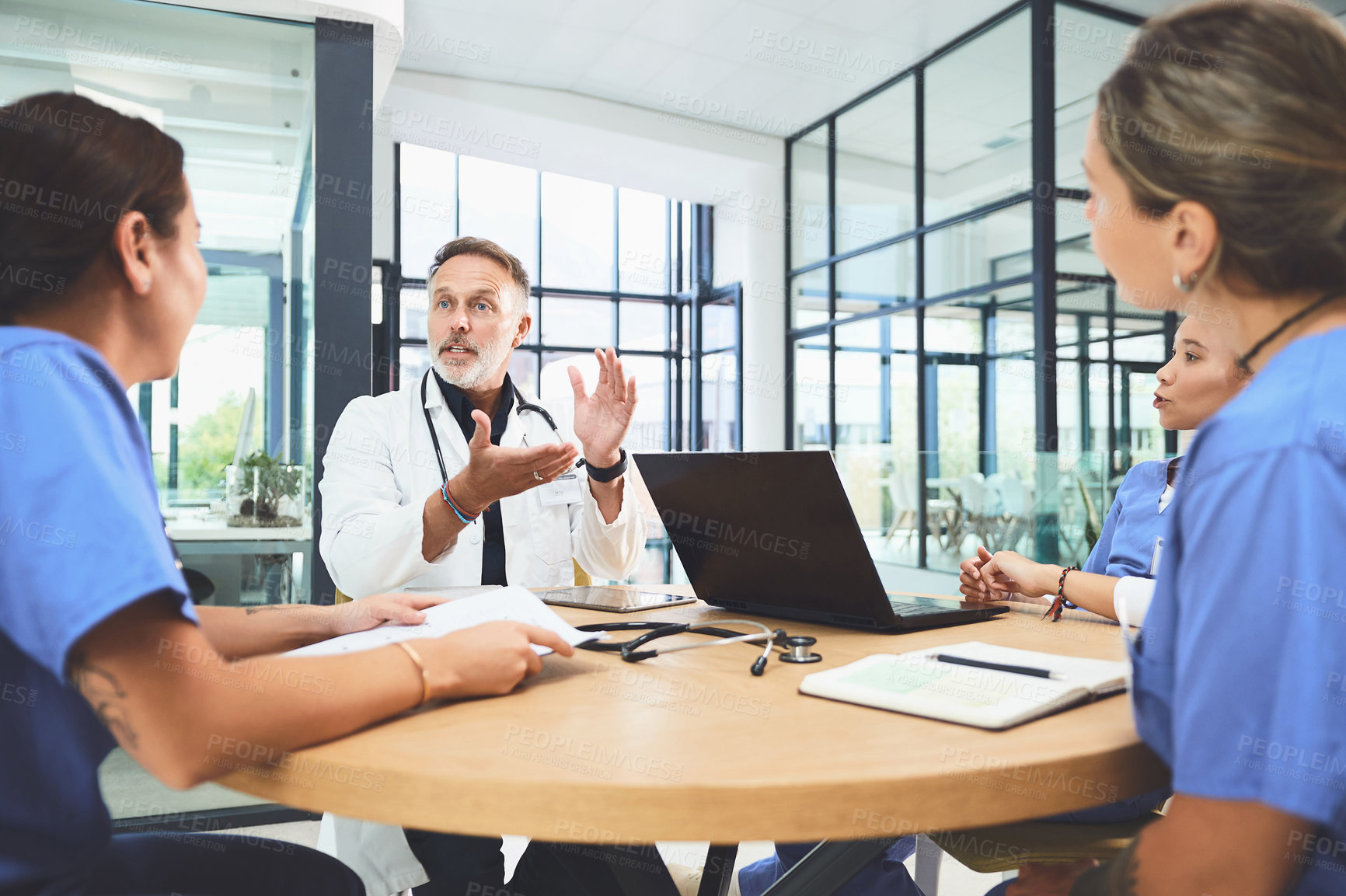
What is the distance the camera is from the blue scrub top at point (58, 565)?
2.33 feet

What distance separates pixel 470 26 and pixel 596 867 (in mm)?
6327

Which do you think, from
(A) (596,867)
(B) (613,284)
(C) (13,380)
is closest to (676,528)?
(A) (596,867)

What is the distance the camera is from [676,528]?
1646 millimetres

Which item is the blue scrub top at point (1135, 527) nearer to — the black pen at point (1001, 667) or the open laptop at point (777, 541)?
the open laptop at point (777, 541)

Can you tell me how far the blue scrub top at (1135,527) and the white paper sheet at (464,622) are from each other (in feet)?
3.95

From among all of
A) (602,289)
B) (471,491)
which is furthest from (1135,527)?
(602,289)

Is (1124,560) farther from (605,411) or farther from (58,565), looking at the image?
(58,565)

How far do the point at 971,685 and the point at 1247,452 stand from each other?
16.2 inches

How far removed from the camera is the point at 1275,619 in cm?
66

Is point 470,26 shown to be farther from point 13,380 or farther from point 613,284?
point 13,380

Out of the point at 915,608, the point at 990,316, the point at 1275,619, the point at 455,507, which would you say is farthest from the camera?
the point at 990,316

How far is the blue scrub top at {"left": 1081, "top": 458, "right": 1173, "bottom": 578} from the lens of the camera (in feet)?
6.00

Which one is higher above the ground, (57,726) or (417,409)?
(417,409)

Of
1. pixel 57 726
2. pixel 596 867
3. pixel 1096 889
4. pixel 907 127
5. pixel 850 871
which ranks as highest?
pixel 907 127
